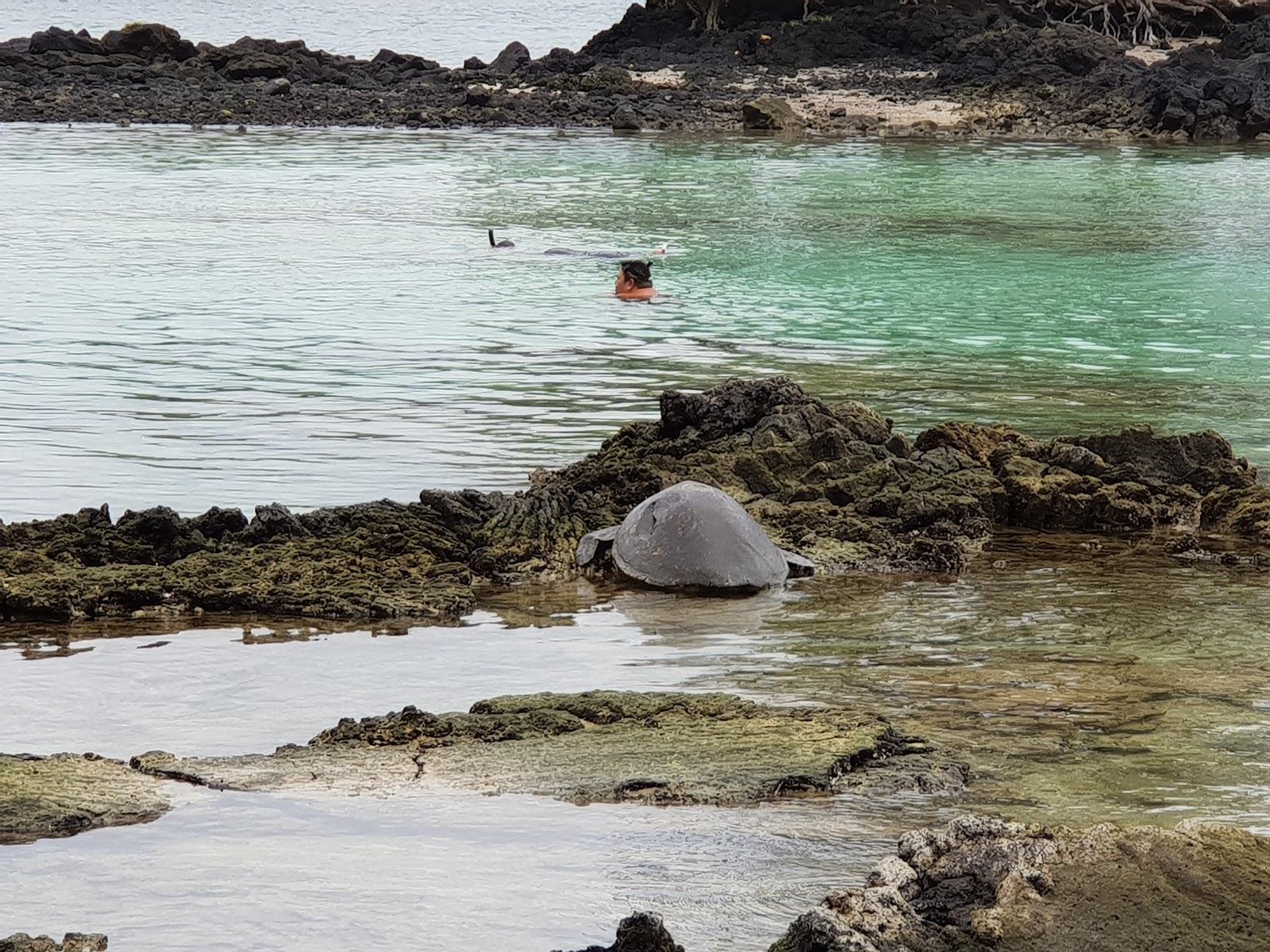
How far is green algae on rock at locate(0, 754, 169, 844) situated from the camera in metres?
4.41

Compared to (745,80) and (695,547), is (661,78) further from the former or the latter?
(695,547)

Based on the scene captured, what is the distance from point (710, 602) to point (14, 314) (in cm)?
1000

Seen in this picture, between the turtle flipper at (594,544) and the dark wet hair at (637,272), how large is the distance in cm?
813

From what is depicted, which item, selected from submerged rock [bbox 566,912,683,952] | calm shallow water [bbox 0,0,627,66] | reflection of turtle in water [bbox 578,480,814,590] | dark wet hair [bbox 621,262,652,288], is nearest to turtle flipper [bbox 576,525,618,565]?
reflection of turtle in water [bbox 578,480,814,590]

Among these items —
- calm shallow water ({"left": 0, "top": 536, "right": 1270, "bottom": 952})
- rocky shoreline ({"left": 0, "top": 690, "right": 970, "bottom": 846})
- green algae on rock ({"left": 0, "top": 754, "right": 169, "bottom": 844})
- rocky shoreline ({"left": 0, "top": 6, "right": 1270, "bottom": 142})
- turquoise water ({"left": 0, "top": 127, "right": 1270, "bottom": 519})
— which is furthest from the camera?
rocky shoreline ({"left": 0, "top": 6, "right": 1270, "bottom": 142})

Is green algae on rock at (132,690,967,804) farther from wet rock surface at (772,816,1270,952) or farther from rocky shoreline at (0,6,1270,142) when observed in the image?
rocky shoreline at (0,6,1270,142)

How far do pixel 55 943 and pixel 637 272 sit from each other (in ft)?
41.1

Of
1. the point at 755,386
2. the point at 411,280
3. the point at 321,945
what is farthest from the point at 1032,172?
the point at 321,945

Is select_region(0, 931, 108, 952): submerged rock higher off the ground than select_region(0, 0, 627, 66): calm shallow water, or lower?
lower

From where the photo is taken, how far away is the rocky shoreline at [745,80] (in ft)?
118

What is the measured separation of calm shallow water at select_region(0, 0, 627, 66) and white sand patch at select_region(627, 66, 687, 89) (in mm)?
20912

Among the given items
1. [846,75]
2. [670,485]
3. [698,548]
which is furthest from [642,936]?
[846,75]

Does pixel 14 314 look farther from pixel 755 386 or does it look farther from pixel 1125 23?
pixel 1125 23

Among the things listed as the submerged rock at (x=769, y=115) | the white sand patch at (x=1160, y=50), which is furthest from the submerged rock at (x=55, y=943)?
the white sand patch at (x=1160, y=50)
